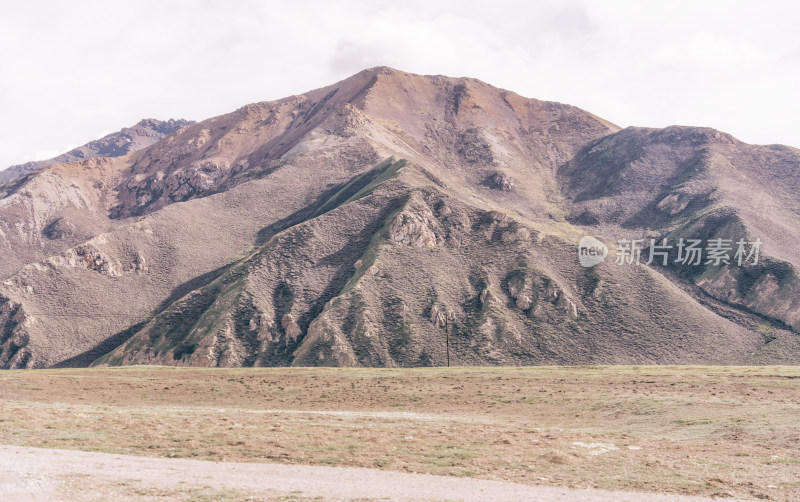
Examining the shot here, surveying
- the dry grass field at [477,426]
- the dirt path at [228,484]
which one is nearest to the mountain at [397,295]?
the dry grass field at [477,426]

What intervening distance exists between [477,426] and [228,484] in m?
19.8

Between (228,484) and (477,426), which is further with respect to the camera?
(477,426)

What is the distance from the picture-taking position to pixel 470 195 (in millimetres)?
199375

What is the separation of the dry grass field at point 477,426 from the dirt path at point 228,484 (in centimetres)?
172

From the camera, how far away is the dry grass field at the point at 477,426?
25750 millimetres

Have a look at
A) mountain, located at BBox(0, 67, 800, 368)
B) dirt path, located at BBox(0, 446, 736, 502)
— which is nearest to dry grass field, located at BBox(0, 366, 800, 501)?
dirt path, located at BBox(0, 446, 736, 502)

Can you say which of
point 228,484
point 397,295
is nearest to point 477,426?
point 228,484

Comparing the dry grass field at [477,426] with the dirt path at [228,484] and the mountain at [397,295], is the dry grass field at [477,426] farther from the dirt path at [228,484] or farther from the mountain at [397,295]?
the mountain at [397,295]

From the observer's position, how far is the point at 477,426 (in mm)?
37562

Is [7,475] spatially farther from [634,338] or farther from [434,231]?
[434,231]

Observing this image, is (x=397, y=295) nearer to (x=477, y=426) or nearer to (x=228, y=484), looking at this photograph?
(x=477, y=426)

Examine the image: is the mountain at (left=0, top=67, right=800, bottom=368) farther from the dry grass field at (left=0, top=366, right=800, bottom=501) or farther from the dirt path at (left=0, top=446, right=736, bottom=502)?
the dirt path at (left=0, top=446, right=736, bottom=502)

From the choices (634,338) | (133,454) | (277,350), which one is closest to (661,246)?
(634,338)

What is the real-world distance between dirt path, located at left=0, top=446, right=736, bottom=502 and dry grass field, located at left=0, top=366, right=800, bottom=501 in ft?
5.63
